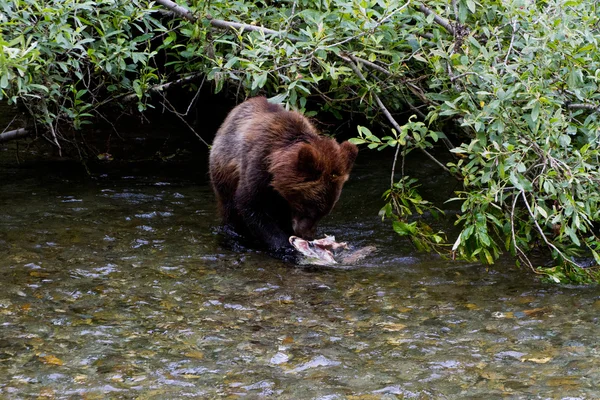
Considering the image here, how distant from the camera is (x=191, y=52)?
808cm

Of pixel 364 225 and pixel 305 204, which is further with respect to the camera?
pixel 364 225

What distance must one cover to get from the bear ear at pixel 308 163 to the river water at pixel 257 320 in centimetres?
85

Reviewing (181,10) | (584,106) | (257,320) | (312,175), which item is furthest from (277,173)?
(584,106)

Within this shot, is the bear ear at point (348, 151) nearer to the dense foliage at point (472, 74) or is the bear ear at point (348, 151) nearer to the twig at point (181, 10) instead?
the dense foliage at point (472, 74)

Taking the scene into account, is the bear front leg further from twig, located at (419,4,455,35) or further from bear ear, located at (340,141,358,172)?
twig, located at (419,4,455,35)

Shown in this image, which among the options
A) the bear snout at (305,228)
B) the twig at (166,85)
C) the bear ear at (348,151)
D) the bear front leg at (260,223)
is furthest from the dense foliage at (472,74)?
the bear front leg at (260,223)

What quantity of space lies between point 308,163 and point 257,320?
5.98ft

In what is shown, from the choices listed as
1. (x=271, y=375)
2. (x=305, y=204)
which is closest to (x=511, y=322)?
(x=271, y=375)

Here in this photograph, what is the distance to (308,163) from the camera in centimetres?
680

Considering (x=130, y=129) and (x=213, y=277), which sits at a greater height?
(x=130, y=129)

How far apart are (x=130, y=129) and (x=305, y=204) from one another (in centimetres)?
618

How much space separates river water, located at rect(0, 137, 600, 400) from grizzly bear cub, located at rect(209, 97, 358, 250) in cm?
39

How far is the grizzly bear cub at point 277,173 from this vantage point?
22.9 feet

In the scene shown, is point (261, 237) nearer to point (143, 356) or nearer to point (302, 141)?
point (302, 141)
